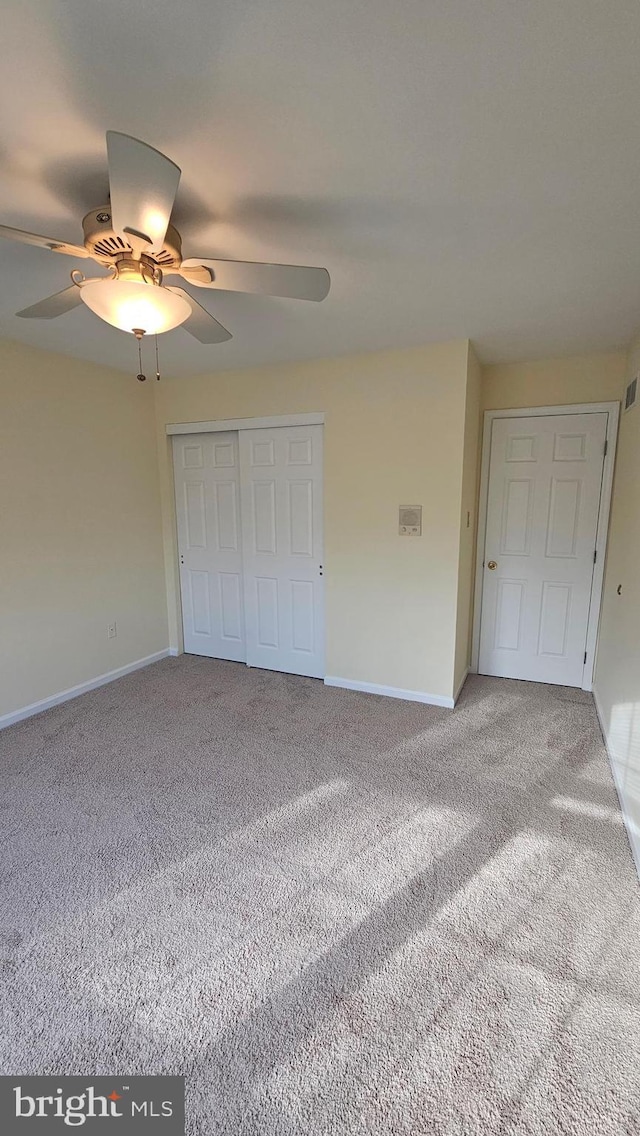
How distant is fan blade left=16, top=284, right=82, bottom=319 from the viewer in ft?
5.49

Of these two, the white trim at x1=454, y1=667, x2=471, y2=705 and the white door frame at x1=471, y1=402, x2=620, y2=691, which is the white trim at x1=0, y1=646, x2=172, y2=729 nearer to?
the white trim at x1=454, y1=667, x2=471, y2=705

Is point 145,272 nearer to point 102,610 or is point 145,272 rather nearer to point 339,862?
point 339,862

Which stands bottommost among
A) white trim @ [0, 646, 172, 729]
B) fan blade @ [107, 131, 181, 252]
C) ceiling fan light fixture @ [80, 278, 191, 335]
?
white trim @ [0, 646, 172, 729]

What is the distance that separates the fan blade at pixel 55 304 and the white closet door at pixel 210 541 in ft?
6.85

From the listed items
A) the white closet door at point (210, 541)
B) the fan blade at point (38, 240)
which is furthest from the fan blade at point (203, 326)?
the white closet door at point (210, 541)

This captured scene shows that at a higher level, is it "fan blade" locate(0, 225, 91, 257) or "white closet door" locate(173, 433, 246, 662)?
"fan blade" locate(0, 225, 91, 257)

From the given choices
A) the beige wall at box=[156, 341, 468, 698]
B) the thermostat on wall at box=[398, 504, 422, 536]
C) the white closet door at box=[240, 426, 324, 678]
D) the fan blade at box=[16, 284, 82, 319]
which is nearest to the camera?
the fan blade at box=[16, 284, 82, 319]

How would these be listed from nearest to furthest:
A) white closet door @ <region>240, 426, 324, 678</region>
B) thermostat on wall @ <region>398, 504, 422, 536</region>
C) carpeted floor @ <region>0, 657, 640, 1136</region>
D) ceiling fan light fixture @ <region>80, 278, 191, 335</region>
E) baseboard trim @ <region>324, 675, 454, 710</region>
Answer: carpeted floor @ <region>0, 657, 640, 1136</region> → ceiling fan light fixture @ <region>80, 278, 191, 335</region> → thermostat on wall @ <region>398, 504, 422, 536</region> → baseboard trim @ <region>324, 675, 454, 710</region> → white closet door @ <region>240, 426, 324, 678</region>

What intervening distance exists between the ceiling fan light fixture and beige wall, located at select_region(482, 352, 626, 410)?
8.75 feet

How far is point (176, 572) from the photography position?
430cm

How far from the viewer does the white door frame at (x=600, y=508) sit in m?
3.21

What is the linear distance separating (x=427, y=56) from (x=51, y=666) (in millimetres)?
3645

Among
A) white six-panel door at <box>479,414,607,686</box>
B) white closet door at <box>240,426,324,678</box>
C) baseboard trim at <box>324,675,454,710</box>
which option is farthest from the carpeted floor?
white closet door at <box>240,426,324,678</box>

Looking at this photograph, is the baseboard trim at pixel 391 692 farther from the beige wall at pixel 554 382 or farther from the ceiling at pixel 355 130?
the ceiling at pixel 355 130
